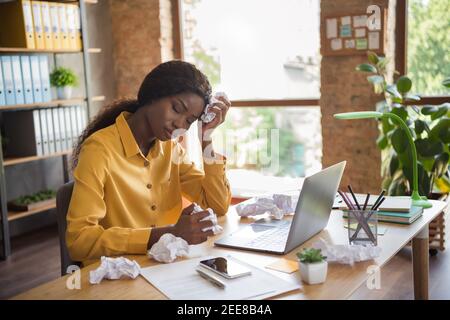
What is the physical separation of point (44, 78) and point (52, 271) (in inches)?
57.4

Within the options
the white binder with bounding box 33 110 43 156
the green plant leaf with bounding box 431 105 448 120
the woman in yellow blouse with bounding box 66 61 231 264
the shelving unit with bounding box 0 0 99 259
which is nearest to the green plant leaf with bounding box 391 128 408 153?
the green plant leaf with bounding box 431 105 448 120

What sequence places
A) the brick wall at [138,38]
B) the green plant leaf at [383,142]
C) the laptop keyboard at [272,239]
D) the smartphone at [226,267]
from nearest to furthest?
the smartphone at [226,267], the laptop keyboard at [272,239], the green plant leaf at [383,142], the brick wall at [138,38]

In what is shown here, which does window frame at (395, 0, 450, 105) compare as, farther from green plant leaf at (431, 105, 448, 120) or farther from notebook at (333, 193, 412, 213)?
notebook at (333, 193, 412, 213)

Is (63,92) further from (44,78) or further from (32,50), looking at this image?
(32,50)

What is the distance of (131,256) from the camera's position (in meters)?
1.53

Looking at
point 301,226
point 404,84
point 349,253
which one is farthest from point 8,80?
point 349,253

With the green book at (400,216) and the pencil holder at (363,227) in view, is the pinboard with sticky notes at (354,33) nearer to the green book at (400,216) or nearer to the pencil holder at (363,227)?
the green book at (400,216)

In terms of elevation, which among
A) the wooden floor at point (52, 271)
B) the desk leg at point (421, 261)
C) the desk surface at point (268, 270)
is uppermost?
the desk surface at point (268, 270)

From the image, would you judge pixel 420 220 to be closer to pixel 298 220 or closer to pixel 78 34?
pixel 298 220

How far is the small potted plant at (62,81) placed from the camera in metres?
4.13

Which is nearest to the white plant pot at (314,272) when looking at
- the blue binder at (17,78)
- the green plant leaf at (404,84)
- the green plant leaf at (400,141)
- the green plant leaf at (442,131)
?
the green plant leaf at (400,141)

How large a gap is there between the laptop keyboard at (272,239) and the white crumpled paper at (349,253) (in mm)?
162

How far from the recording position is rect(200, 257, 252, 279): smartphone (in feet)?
4.41

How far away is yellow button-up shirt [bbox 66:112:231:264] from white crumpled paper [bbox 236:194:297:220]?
0.13 meters
